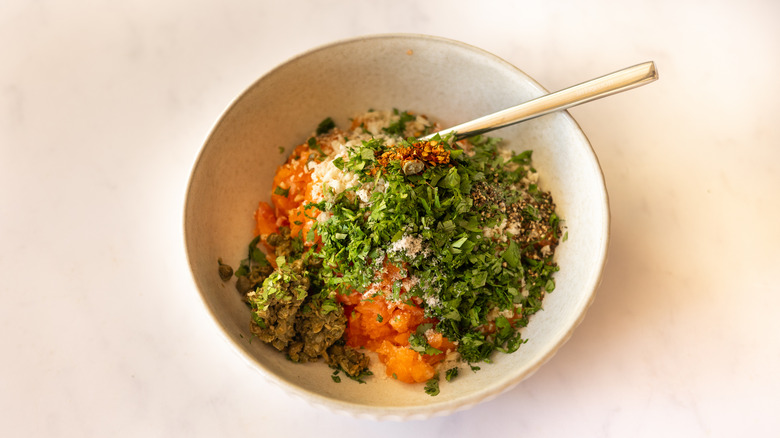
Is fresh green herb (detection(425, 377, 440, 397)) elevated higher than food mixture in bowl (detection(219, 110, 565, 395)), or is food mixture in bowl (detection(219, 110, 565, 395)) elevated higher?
food mixture in bowl (detection(219, 110, 565, 395))

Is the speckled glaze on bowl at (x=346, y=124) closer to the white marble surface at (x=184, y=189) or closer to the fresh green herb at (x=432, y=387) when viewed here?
the fresh green herb at (x=432, y=387)

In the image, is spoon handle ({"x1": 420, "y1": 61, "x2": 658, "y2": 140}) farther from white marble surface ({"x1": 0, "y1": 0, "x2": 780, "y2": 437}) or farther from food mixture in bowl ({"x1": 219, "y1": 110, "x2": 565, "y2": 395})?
white marble surface ({"x1": 0, "y1": 0, "x2": 780, "y2": 437})

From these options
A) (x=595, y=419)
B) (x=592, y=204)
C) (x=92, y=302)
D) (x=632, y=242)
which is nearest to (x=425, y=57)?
(x=592, y=204)

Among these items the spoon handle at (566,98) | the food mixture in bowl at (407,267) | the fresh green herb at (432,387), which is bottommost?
the fresh green herb at (432,387)

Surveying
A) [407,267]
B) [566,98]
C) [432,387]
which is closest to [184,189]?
[407,267]

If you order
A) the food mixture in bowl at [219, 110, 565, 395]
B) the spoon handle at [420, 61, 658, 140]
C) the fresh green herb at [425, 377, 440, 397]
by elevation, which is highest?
the spoon handle at [420, 61, 658, 140]

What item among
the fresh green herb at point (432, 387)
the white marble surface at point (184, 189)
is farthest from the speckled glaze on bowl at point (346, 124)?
the white marble surface at point (184, 189)

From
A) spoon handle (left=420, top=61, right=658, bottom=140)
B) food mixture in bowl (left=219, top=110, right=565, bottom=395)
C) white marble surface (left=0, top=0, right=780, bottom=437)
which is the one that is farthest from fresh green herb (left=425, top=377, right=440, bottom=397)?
spoon handle (left=420, top=61, right=658, bottom=140)
